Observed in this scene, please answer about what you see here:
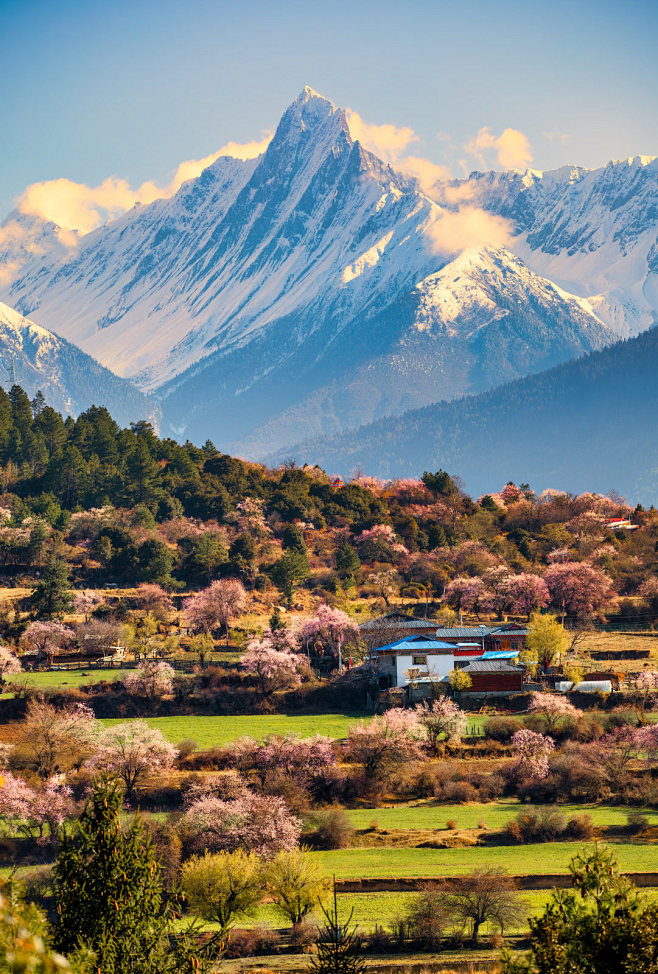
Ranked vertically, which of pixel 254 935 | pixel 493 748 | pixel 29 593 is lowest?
pixel 254 935

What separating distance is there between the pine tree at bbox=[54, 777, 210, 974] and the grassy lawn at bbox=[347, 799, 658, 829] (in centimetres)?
3109

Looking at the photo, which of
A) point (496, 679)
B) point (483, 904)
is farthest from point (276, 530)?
point (483, 904)

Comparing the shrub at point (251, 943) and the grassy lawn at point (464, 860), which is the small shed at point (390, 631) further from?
the shrub at point (251, 943)

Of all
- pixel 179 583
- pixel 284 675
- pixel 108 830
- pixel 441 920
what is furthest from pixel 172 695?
pixel 108 830

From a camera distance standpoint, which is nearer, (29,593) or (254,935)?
(254,935)

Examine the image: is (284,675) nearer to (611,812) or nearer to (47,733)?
(47,733)

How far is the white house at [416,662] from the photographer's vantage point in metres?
78.6

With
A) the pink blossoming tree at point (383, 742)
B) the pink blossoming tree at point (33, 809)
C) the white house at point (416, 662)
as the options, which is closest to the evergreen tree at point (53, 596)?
the white house at point (416, 662)

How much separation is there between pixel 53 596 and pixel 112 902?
64.7 metres

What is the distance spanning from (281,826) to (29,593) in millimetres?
48208

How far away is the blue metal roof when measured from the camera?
80000 millimetres

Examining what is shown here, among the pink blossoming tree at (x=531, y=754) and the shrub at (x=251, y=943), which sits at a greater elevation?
the pink blossoming tree at (x=531, y=754)

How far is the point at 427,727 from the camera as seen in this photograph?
69.2 metres

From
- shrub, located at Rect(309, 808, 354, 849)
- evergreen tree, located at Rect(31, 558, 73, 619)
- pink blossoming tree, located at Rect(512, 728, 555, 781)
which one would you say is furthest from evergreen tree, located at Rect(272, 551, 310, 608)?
shrub, located at Rect(309, 808, 354, 849)
